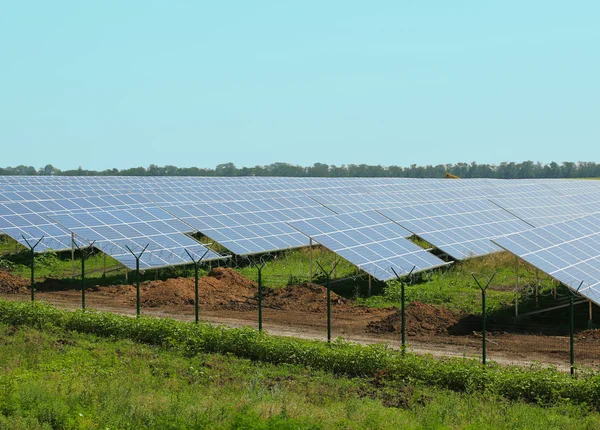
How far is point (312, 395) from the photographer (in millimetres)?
14062

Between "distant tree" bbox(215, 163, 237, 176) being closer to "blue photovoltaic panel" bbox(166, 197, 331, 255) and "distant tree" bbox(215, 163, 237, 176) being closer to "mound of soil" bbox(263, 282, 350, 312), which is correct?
"blue photovoltaic panel" bbox(166, 197, 331, 255)

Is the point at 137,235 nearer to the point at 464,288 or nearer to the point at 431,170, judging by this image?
the point at 464,288

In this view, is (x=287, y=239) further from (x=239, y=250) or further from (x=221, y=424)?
(x=221, y=424)

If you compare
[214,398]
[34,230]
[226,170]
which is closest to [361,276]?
[34,230]

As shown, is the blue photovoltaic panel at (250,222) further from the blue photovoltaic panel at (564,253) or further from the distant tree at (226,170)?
the distant tree at (226,170)

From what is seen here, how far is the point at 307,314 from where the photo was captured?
76.4ft

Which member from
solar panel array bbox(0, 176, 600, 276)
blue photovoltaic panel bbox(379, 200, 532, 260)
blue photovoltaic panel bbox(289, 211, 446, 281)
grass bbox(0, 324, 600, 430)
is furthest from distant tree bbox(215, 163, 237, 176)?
grass bbox(0, 324, 600, 430)

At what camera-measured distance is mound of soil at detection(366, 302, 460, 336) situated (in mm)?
20531

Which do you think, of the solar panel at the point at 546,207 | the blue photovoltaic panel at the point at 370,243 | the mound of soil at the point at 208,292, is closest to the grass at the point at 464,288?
the blue photovoltaic panel at the point at 370,243

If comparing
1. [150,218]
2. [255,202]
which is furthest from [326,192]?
[150,218]

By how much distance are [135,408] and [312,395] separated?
3.39 m

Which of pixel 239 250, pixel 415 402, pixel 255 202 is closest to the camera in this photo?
pixel 415 402

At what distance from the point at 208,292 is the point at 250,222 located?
9.97 metres

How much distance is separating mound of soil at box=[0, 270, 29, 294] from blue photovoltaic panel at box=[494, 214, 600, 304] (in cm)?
1601
